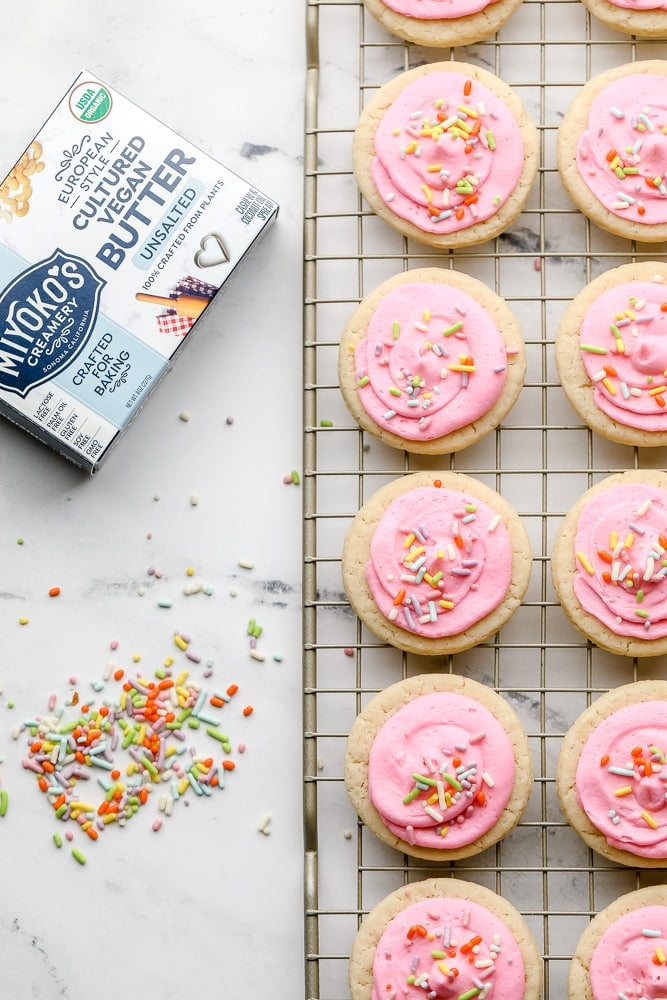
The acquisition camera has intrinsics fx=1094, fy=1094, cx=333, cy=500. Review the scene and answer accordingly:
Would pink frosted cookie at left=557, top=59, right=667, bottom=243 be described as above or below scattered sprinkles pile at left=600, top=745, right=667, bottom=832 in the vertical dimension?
above

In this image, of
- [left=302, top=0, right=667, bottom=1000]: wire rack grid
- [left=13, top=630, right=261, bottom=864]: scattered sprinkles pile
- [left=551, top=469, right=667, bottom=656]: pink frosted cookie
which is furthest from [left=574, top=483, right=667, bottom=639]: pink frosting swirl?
[left=13, top=630, right=261, bottom=864]: scattered sprinkles pile

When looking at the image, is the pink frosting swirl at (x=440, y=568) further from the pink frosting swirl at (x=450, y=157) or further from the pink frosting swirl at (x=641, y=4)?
the pink frosting swirl at (x=641, y=4)

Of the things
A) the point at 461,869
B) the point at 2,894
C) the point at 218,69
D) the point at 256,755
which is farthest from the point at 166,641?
the point at 218,69

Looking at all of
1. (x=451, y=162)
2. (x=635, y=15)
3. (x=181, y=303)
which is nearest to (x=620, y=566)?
(x=451, y=162)

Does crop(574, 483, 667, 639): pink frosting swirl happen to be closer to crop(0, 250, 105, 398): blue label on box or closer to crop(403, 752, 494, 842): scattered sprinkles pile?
crop(403, 752, 494, 842): scattered sprinkles pile

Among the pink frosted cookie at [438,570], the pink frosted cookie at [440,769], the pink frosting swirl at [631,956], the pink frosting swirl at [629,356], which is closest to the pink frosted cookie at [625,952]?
the pink frosting swirl at [631,956]
